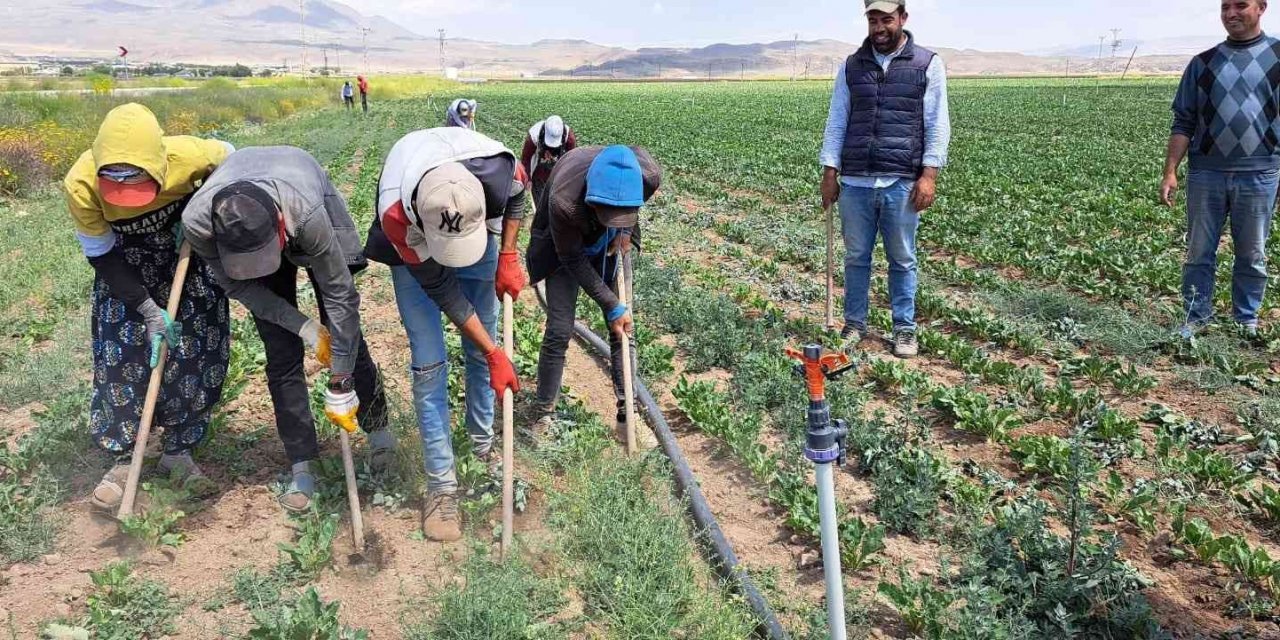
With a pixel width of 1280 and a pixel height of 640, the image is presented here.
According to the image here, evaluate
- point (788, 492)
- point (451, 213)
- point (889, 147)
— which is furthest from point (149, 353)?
point (889, 147)

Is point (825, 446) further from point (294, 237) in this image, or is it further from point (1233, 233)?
point (1233, 233)

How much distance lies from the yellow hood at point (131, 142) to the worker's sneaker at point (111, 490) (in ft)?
5.01

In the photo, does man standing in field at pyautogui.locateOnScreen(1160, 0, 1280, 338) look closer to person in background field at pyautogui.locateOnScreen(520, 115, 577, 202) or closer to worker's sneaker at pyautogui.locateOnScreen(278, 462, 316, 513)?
person in background field at pyautogui.locateOnScreen(520, 115, 577, 202)

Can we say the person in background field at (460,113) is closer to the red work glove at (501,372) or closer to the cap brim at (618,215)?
the cap brim at (618,215)

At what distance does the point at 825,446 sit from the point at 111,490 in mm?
3440

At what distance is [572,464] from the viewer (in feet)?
14.0

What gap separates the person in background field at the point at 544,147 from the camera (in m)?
6.53

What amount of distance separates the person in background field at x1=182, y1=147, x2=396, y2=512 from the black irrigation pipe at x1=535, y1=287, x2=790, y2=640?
4.69 ft

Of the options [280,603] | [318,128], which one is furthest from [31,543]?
[318,128]

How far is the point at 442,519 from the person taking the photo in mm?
3836

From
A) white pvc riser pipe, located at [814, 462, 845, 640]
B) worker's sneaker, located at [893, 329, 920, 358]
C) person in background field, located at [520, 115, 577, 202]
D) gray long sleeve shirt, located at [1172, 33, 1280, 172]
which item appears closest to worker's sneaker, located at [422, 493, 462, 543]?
white pvc riser pipe, located at [814, 462, 845, 640]

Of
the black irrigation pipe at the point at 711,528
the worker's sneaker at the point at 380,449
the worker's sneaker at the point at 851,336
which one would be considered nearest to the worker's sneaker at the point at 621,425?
the black irrigation pipe at the point at 711,528

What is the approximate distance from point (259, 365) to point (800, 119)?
89.8 ft

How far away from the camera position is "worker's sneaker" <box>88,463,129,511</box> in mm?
3951
